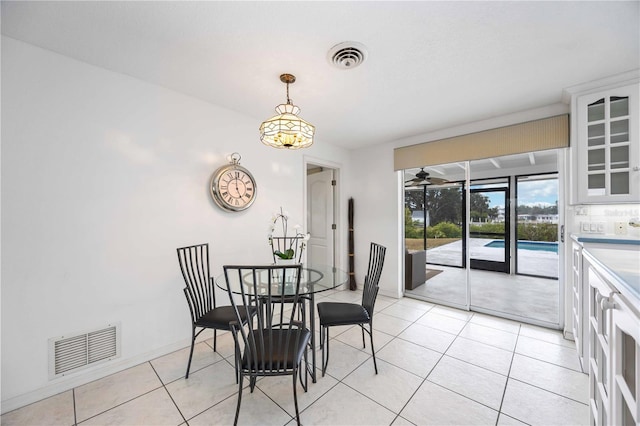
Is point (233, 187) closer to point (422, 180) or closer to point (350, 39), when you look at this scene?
point (350, 39)

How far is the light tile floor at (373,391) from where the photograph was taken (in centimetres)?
158

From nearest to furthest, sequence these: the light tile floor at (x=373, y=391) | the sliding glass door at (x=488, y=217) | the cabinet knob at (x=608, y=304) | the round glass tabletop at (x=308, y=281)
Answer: the cabinet knob at (x=608, y=304)
the light tile floor at (x=373, y=391)
the round glass tabletop at (x=308, y=281)
the sliding glass door at (x=488, y=217)

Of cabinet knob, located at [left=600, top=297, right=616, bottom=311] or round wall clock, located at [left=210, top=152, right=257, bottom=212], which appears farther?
round wall clock, located at [left=210, top=152, right=257, bottom=212]

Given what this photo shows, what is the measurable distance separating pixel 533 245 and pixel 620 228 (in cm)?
107

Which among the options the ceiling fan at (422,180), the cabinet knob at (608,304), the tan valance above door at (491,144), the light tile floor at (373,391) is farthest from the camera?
the ceiling fan at (422,180)

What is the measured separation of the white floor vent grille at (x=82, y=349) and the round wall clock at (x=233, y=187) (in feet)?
4.65

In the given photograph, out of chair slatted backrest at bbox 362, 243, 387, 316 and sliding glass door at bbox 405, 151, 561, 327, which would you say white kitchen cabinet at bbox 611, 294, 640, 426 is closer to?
chair slatted backrest at bbox 362, 243, 387, 316

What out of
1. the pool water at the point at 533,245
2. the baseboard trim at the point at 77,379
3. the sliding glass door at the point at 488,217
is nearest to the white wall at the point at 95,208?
the baseboard trim at the point at 77,379

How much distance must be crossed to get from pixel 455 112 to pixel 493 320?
8.50ft

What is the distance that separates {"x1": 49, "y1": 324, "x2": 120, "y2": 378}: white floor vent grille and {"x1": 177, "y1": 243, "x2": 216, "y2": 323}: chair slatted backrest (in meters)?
0.66

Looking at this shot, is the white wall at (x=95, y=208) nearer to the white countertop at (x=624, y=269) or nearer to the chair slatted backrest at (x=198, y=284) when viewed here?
the chair slatted backrest at (x=198, y=284)

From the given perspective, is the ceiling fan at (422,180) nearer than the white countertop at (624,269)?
No

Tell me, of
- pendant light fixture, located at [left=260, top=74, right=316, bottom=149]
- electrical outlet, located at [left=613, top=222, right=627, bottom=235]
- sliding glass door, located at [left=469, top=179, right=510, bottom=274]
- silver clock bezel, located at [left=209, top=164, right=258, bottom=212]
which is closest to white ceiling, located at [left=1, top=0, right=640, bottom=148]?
pendant light fixture, located at [left=260, top=74, right=316, bottom=149]

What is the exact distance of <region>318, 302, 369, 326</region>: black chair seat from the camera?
77.8 inches
